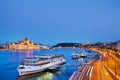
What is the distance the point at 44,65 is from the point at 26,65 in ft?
27.1

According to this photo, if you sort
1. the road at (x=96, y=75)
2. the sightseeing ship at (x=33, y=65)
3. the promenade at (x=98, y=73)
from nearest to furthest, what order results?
the road at (x=96, y=75) → the promenade at (x=98, y=73) → the sightseeing ship at (x=33, y=65)

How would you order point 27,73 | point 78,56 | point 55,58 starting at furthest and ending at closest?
point 78,56
point 55,58
point 27,73

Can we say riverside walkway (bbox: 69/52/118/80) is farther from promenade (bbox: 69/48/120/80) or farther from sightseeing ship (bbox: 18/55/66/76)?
sightseeing ship (bbox: 18/55/66/76)

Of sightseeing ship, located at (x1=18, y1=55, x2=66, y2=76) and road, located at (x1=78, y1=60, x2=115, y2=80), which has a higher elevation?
sightseeing ship, located at (x1=18, y1=55, x2=66, y2=76)

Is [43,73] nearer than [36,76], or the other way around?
[36,76]

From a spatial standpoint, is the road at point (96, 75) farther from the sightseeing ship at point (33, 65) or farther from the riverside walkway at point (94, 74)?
the sightseeing ship at point (33, 65)

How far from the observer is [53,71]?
236 feet

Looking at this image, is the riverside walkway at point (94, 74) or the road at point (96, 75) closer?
the road at point (96, 75)

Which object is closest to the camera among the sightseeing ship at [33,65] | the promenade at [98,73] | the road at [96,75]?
the road at [96,75]

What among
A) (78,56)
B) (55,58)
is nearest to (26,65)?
(55,58)

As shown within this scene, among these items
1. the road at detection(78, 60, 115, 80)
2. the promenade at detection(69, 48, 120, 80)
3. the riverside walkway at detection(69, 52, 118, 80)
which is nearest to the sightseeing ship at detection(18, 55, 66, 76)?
the promenade at detection(69, 48, 120, 80)

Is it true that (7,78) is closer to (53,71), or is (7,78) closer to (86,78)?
(53,71)

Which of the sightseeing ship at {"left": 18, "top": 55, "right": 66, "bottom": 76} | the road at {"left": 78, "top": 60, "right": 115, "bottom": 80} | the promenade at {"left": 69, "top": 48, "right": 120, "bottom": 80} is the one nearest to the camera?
the road at {"left": 78, "top": 60, "right": 115, "bottom": 80}

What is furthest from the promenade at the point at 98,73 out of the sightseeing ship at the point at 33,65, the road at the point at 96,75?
the sightseeing ship at the point at 33,65
